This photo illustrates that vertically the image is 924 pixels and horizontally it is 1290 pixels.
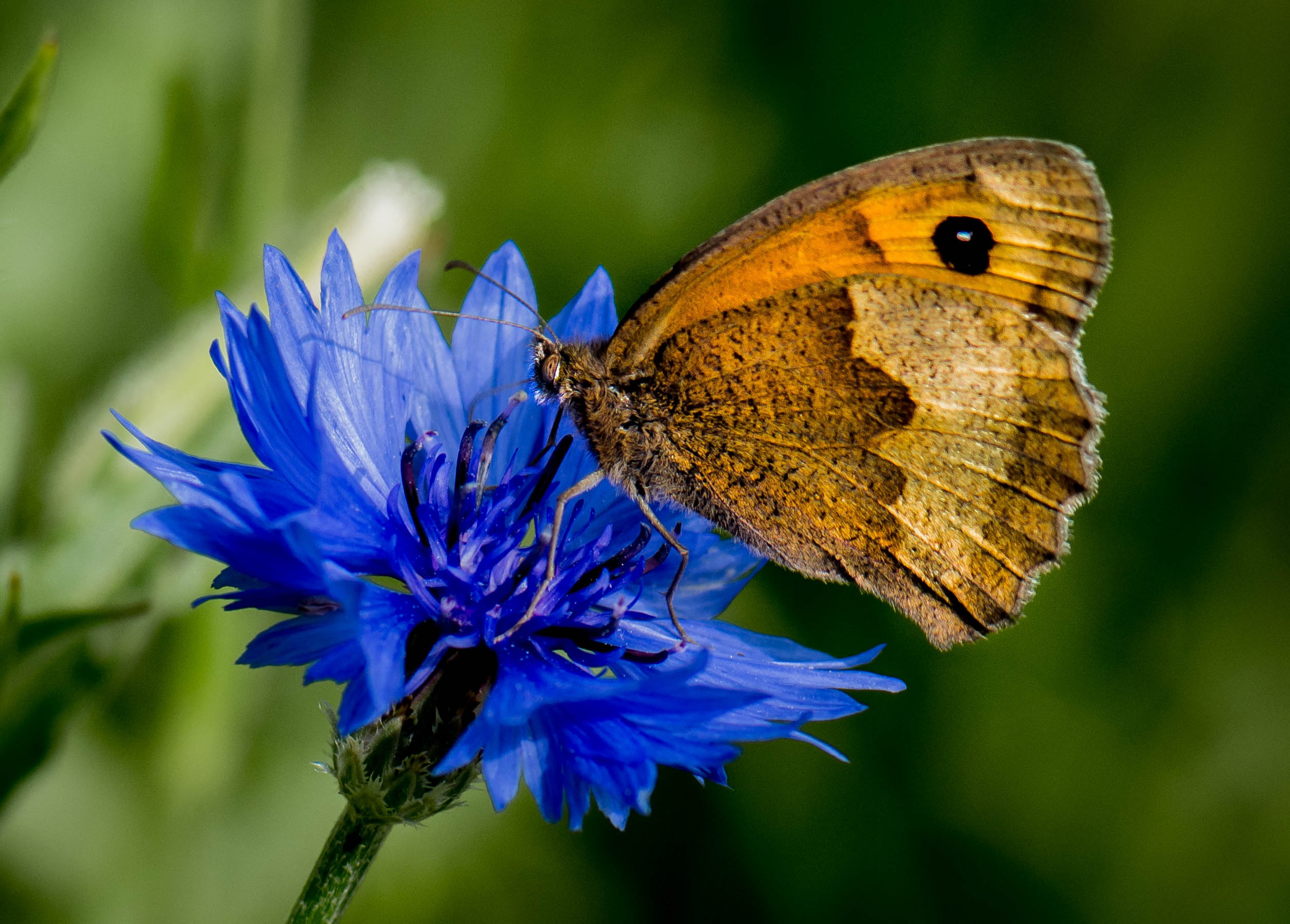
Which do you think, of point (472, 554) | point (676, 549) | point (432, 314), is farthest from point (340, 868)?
point (432, 314)

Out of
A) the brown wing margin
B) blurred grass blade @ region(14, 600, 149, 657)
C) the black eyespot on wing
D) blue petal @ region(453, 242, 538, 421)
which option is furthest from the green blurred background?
the black eyespot on wing

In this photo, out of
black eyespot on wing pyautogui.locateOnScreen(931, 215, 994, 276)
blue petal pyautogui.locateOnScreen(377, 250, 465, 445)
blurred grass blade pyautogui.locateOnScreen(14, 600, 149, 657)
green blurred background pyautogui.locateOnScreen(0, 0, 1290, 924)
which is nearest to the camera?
blurred grass blade pyautogui.locateOnScreen(14, 600, 149, 657)

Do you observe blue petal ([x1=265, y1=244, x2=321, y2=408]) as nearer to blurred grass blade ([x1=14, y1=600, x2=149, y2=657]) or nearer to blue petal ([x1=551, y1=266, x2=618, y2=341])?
blurred grass blade ([x1=14, y1=600, x2=149, y2=657])

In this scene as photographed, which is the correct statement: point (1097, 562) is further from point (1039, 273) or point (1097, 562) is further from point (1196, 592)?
point (1039, 273)

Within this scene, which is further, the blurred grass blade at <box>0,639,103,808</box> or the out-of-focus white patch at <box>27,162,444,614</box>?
the out-of-focus white patch at <box>27,162,444,614</box>

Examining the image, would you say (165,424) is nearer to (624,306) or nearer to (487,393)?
(487,393)

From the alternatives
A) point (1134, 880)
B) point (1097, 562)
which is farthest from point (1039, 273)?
point (1134, 880)
